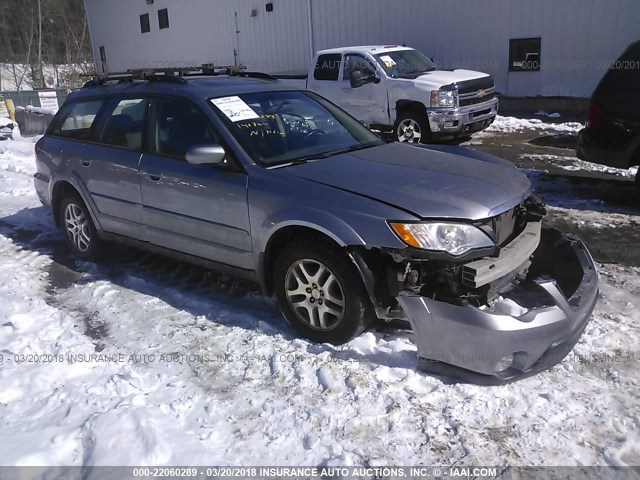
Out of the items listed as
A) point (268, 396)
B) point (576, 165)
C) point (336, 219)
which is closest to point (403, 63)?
point (576, 165)

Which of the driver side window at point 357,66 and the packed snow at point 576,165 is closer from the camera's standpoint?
the packed snow at point 576,165

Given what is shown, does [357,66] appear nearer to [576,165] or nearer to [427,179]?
[576,165]

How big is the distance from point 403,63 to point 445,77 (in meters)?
1.14

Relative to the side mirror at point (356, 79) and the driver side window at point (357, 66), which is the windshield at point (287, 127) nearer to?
the side mirror at point (356, 79)

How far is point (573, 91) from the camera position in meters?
13.8

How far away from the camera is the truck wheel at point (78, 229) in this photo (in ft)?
18.3

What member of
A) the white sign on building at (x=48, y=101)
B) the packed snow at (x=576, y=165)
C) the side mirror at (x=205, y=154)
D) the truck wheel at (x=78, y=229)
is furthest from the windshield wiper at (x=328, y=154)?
the white sign on building at (x=48, y=101)

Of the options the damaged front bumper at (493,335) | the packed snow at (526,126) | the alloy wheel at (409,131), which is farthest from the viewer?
the packed snow at (526,126)

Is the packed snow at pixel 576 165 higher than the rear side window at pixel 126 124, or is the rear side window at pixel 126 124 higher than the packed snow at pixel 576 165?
the rear side window at pixel 126 124

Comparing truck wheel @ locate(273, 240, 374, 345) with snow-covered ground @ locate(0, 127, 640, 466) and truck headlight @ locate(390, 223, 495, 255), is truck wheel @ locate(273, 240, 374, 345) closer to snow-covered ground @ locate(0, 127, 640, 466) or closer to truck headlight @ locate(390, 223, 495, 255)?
snow-covered ground @ locate(0, 127, 640, 466)

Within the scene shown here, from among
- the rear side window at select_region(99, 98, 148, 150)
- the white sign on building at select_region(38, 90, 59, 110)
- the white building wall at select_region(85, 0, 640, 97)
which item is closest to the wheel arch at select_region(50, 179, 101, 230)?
the rear side window at select_region(99, 98, 148, 150)

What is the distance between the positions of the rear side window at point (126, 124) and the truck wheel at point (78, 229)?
0.82 meters

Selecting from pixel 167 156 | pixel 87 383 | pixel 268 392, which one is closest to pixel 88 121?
pixel 167 156

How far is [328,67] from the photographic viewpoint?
11.7 meters
